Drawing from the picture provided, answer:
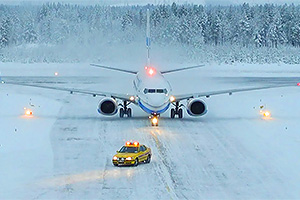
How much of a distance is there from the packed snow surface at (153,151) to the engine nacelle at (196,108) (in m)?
0.74

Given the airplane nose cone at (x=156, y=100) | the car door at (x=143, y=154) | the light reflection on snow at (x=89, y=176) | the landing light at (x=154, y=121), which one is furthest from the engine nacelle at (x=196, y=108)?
the light reflection on snow at (x=89, y=176)

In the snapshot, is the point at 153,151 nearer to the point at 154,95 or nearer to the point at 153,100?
the point at 153,100

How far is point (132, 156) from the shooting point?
32125 mm

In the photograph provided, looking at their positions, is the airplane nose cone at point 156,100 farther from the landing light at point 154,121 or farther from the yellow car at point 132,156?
the yellow car at point 132,156

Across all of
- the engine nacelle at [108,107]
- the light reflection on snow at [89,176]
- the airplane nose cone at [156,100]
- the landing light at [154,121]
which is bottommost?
the landing light at [154,121]

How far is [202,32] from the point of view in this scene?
509 ft


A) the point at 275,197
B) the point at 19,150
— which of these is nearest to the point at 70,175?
the point at 19,150

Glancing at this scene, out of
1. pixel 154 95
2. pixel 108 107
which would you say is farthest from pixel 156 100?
pixel 108 107

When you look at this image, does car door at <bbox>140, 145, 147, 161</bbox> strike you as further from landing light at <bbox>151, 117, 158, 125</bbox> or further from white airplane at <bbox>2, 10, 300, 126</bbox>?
landing light at <bbox>151, 117, 158, 125</bbox>

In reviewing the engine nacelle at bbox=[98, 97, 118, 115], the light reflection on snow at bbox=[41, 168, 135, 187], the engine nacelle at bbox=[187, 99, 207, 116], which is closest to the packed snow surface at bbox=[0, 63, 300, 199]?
the light reflection on snow at bbox=[41, 168, 135, 187]

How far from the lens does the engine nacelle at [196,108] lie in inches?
1950

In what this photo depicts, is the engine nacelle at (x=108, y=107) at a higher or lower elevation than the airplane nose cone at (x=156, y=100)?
lower

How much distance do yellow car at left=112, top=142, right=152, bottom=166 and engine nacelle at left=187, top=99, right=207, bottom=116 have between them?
16457mm

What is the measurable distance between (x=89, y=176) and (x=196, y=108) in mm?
21205
